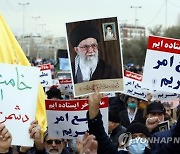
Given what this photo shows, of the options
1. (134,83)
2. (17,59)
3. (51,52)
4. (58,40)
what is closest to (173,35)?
(134,83)

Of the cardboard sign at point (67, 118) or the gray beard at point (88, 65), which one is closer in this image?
the gray beard at point (88, 65)

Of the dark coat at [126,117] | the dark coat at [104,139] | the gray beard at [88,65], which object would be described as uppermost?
the gray beard at [88,65]

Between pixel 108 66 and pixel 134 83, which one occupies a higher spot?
pixel 108 66

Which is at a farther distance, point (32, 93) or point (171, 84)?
point (171, 84)

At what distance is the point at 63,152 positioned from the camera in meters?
5.33

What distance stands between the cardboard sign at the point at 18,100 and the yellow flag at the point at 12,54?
60.2 inches

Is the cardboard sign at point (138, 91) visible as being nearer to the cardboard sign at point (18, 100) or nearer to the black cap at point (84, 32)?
the black cap at point (84, 32)

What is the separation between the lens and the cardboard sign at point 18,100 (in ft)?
13.5

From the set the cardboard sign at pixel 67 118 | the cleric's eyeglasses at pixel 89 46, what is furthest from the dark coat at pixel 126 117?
the cleric's eyeglasses at pixel 89 46

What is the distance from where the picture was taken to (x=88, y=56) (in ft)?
14.5

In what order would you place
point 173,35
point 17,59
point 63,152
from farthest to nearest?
point 173,35 → point 17,59 → point 63,152

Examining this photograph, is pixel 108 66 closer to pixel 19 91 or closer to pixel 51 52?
pixel 19 91

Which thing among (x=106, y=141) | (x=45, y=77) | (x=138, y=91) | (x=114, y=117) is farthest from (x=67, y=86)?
(x=106, y=141)

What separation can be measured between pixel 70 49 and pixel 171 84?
1346 millimetres
